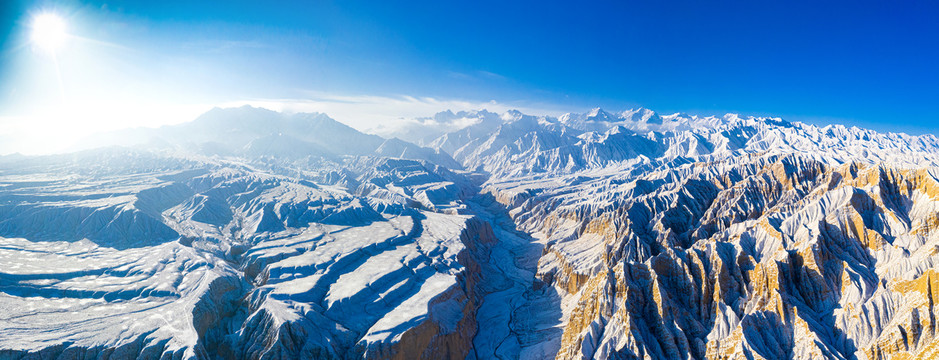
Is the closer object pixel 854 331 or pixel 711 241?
pixel 854 331

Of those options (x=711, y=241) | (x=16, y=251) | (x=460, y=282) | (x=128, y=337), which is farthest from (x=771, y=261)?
(x=16, y=251)

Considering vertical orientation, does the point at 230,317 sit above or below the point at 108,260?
below

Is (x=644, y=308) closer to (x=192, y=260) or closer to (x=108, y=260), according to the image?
(x=192, y=260)

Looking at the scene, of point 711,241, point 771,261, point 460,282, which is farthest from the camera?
point 460,282

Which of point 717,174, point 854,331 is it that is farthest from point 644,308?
point 717,174

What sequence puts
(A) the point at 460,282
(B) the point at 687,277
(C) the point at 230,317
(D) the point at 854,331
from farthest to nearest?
(A) the point at 460,282, (C) the point at 230,317, (B) the point at 687,277, (D) the point at 854,331

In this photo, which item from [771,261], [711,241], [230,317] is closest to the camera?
[771,261]

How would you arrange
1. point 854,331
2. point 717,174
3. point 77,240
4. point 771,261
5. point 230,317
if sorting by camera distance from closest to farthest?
point 854,331 < point 771,261 < point 230,317 < point 77,240 < point 717,174

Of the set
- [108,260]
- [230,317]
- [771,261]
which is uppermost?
[771,261]

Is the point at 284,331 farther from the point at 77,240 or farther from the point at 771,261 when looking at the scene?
the point at 77,240
